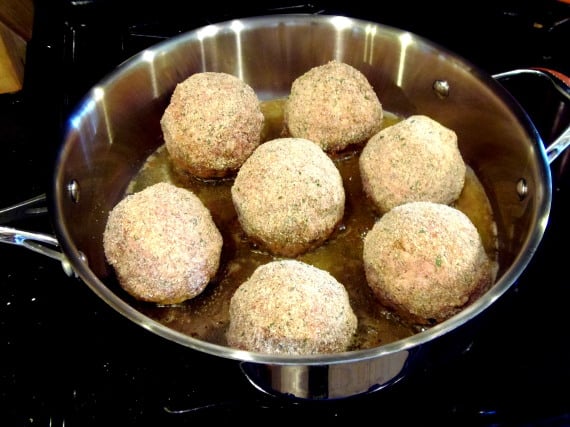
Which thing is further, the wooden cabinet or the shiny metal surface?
the wooden cabinet

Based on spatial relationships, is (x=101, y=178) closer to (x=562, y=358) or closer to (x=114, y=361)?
(x=114, y=361)

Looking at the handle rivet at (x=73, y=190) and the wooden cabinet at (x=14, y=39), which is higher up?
the wooden cabinet at (x=14, y=39)

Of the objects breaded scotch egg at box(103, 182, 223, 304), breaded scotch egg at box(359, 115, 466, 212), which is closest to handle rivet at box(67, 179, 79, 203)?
breaded scotch egg at box(103, 182, 223, 304)

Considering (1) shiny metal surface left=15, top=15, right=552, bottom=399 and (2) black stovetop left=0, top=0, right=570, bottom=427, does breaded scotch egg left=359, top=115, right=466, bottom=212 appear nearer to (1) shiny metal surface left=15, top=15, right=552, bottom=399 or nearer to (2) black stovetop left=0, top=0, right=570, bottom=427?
(1) shiny metal surface left=15, top=15, right=552, bottom=399

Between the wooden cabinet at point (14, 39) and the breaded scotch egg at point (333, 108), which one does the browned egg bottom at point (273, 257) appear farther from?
the wooden cabinet at point (14, 39)

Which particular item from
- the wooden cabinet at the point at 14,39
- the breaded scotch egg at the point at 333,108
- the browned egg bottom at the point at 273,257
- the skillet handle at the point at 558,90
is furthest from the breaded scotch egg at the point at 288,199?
the wooden cabinet at the point at 14,39

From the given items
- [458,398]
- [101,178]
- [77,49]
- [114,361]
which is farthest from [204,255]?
[77,49]
